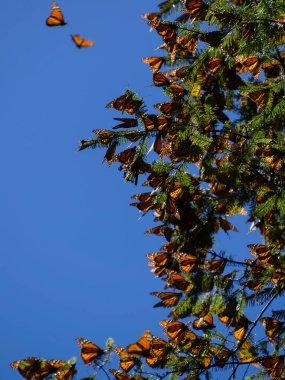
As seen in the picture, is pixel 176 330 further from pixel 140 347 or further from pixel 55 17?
pixel 55 17

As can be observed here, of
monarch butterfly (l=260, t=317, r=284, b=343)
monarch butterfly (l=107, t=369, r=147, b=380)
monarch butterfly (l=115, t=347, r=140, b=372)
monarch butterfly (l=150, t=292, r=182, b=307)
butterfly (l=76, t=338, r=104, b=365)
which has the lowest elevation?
monarch butterfly (l=107, t=369, r=147, b=380)

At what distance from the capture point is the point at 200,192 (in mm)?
2980

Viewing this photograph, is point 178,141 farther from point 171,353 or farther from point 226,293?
point 171,353

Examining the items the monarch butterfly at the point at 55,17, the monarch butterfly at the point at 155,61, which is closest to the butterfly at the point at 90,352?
the monarch butterfly at the point at 55,17

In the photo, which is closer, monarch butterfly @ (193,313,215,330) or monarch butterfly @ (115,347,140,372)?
monarch butterfly @ (115,347,140,372)

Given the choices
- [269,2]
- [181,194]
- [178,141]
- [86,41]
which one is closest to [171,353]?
[181,194]

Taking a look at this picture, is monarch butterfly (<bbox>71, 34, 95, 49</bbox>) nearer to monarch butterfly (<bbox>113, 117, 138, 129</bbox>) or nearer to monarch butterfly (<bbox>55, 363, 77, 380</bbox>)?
monarch butterfly (<bbox>113, 117, 138, 129</bbox>)

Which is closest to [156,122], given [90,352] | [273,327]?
[90,352]

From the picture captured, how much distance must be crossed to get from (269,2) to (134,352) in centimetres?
200

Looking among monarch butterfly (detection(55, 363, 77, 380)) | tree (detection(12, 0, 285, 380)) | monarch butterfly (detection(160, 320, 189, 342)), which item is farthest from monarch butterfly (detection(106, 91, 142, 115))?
monarch butterfly (detection(55, 363, 77, 380))

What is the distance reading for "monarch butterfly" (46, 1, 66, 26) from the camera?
1999mm

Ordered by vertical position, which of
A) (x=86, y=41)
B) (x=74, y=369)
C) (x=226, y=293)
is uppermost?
(x=86, y=41)

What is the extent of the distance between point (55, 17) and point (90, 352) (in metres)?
1.75

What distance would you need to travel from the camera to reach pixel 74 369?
2385mm
